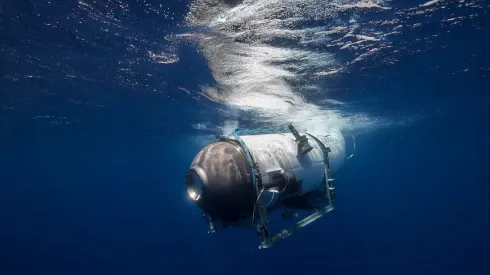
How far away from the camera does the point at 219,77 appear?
10883 mm

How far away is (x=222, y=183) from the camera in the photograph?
4.45 metres

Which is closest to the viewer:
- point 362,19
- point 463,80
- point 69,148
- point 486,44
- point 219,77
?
point 362,19

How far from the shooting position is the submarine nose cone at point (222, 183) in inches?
175

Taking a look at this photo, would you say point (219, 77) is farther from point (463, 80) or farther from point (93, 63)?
point (463, 80)

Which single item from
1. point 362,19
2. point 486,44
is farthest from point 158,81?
point 486,44

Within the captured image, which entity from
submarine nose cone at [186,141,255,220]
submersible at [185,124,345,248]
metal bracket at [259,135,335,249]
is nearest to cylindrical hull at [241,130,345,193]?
submersible at [185,124,345,248]

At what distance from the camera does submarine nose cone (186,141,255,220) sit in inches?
175

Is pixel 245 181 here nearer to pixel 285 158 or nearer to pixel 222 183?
pixel 222 183

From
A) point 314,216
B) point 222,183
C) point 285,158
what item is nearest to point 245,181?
point 222,183

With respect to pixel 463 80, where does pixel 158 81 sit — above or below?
above

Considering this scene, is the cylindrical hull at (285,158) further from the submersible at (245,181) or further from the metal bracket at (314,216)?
the metal bracket at (314,216)

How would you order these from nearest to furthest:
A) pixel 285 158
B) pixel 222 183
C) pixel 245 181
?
pixel 222 183 → pixel 245 181 → pixel 285 158

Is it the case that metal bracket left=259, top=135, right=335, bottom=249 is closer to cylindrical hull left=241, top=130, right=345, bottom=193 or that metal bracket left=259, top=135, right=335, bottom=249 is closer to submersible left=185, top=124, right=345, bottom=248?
submersible left=185, top=124, right=345, bottom=248

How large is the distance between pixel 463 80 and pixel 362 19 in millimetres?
10774
